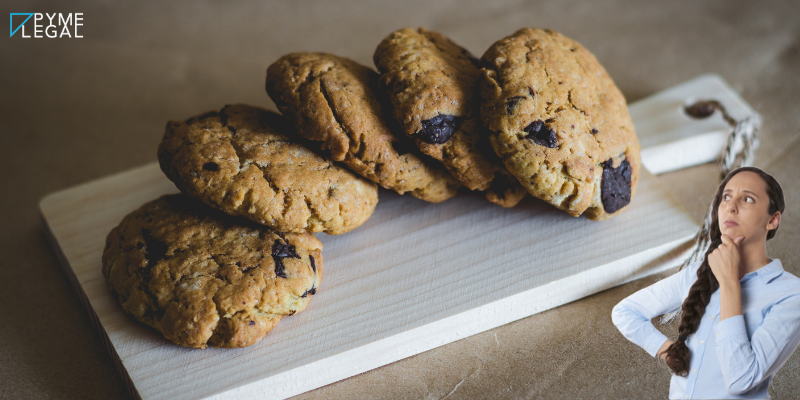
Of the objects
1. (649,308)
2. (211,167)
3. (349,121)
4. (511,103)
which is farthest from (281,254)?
(649,308)

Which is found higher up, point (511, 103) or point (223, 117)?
point (511, 103)

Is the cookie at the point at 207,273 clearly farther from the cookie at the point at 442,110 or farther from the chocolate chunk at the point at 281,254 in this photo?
the cookie at the point at 442,110

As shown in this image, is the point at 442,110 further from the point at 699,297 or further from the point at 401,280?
the point at 699,297

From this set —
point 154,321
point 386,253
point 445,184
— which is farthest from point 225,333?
point 445,184

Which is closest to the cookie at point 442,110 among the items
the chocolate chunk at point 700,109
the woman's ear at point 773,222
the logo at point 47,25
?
the woman's ear at point 773,222

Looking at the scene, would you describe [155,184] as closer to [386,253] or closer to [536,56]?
[386,253]
